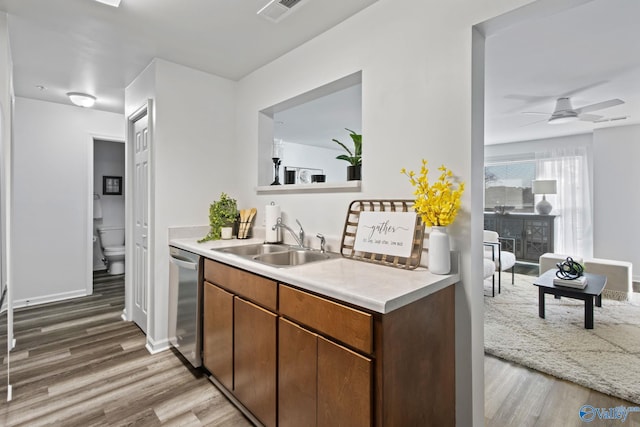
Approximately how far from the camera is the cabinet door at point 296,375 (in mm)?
1317

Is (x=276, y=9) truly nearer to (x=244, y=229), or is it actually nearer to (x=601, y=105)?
(x=244, y=229)

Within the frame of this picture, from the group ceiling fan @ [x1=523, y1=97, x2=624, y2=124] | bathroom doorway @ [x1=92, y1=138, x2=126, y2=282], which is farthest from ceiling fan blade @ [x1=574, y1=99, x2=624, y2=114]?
bathroom doorway @ [x1=92, y1=138, x2=126, y2=282]

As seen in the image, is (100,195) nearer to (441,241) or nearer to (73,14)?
(73,14)

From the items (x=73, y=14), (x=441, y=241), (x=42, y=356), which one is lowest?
(x=42, y=356)

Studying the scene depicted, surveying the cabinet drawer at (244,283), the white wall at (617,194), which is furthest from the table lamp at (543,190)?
the cabinet drawer at (244,283)

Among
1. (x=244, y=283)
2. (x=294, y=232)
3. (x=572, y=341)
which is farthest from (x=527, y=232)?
(x=244, y=283)

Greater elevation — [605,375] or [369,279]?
[369,279]

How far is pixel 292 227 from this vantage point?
2465mm

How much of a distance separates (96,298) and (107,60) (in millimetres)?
2819

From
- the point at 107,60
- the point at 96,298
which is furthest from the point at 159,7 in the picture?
the point at 96,298

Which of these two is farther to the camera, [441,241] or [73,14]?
[73,14]

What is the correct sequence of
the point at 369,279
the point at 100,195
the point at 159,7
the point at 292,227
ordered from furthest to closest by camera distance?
the point at 100,195, the point at 292,227, the point at 159,7, the point at 369,279

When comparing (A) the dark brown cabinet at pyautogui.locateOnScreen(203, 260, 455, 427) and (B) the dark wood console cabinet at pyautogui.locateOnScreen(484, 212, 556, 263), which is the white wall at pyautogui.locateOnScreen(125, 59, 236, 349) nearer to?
(A) the dark brown cabinet at pyautogui.locateOnScreen(203, 260, 455, 427)

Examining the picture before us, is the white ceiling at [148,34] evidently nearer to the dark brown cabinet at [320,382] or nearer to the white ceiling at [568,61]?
the white ceiling at [568,61]
